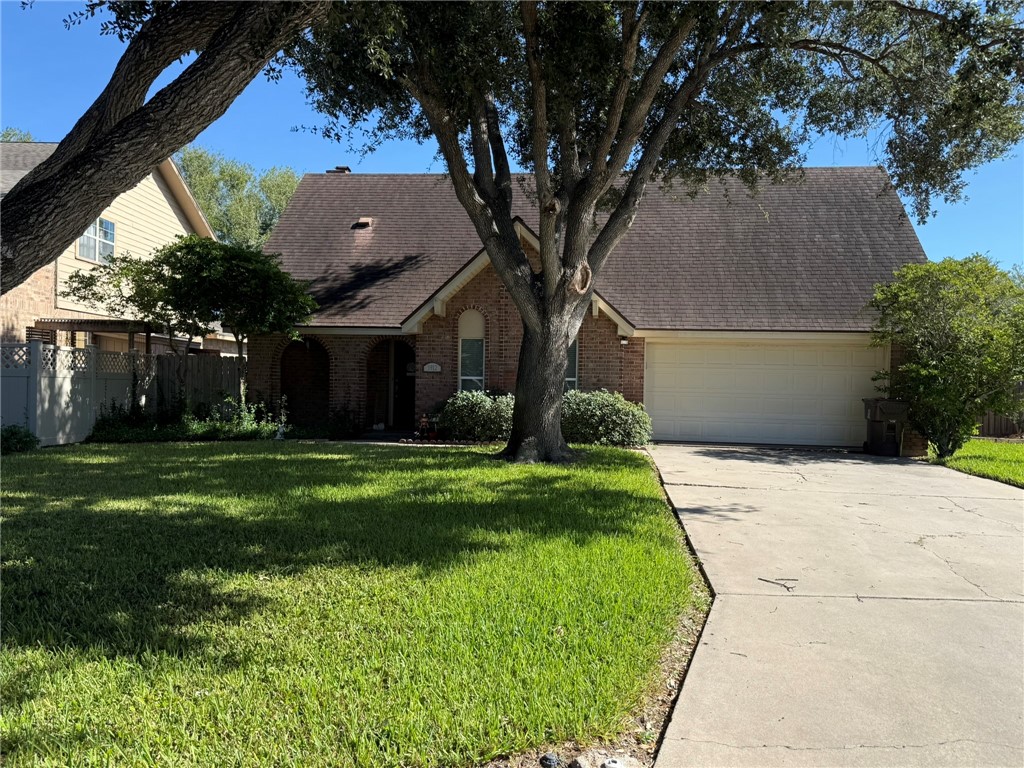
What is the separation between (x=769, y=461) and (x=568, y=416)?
4061mm

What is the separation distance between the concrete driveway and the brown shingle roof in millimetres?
8441

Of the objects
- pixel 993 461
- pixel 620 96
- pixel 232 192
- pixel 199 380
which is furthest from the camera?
pixel 232 192

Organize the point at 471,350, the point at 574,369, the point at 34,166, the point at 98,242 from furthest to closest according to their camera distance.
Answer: the point at 98,242 → the point at 34,166 → the point at 471,350 → the point at 574,369

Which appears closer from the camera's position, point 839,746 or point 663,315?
point 839,746

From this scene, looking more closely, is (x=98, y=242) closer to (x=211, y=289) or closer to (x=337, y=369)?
(x=211, y=289)

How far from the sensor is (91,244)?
19703mm

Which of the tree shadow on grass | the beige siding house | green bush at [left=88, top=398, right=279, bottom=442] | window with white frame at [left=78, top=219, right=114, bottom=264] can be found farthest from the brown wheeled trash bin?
window with white frame at [left=78, top=219, right=114, bottom=264]

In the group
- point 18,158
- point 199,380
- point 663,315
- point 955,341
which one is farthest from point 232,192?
point 955,341

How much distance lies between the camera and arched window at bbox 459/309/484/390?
16.7m

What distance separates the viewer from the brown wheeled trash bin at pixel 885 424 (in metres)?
14.9

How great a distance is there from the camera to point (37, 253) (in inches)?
157

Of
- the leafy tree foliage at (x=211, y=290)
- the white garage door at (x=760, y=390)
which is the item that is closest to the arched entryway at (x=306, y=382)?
the leafy tree foliage at (x=211, y=290)

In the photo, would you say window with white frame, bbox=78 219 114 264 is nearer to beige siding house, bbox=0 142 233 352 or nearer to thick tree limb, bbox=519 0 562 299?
beige siding house, bbox=0 142 233 352

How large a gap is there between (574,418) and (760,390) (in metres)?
4.97
